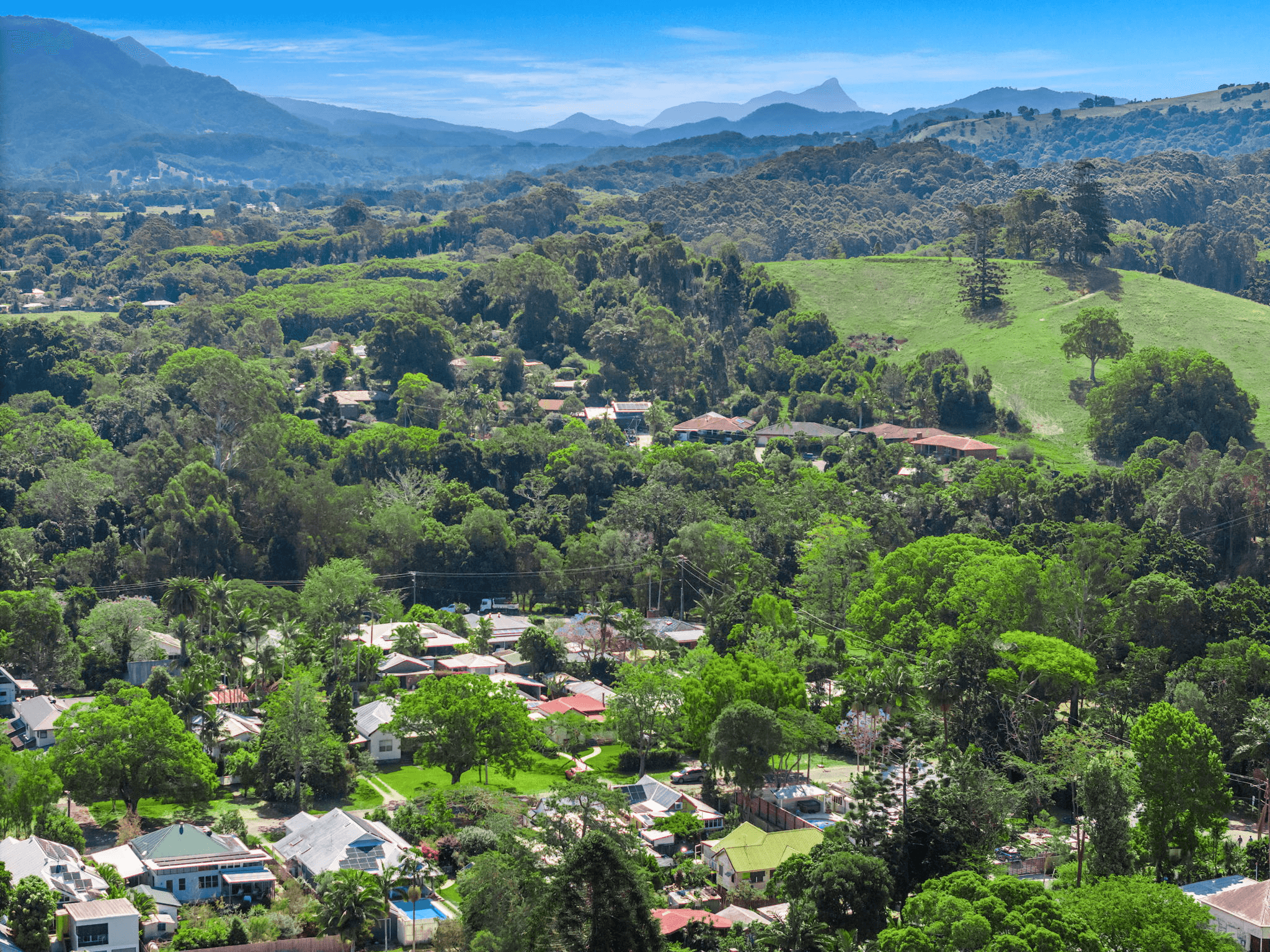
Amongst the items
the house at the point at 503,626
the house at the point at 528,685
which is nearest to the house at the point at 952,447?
the house at the point at 503,626

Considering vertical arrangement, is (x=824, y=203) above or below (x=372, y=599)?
above

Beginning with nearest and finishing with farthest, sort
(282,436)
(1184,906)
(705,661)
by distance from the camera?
(1184,906)
(705,661)
(282,436)

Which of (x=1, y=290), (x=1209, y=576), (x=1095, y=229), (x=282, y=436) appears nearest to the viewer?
(x=1209, y=576)

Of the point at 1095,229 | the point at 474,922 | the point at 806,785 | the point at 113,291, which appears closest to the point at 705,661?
the point at 806,785

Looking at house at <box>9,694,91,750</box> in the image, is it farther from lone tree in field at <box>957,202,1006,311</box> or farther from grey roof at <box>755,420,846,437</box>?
lone tree in field at <box>957,202,1006,311</box>

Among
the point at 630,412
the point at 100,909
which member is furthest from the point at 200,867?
the point at 630,412

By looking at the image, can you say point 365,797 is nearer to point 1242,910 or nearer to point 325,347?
point 1242,910

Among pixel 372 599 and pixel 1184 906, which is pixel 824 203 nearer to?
pixel 372 599

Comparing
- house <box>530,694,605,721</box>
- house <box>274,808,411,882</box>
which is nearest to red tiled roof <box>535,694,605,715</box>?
house <box>530,694,605,721</box>
